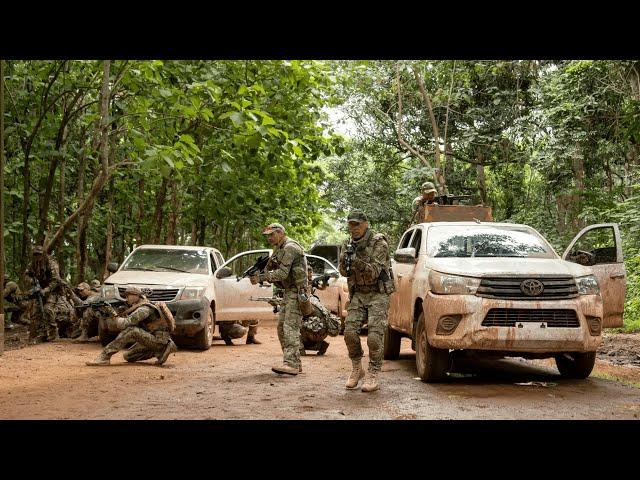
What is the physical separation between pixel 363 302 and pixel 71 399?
129 inches

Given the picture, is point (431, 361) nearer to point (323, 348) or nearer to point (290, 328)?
point (290, 328)

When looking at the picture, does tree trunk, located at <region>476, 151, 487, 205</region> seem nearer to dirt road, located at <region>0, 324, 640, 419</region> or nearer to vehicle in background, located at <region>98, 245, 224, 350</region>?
vehicle in background, located at <region>98, 245, 224, 350</region>

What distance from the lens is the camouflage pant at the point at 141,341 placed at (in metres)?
11.2

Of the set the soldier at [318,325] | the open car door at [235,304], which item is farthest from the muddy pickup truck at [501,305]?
the open car door at [235,304]

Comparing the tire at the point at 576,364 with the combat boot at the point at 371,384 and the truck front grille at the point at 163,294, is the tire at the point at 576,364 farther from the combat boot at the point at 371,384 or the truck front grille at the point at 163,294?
the truck front grille at the point at 163,294

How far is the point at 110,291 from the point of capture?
42.9ft

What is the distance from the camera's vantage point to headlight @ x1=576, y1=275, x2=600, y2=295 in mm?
8727

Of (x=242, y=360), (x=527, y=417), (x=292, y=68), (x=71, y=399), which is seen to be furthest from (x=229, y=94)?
(x=527, y=417)

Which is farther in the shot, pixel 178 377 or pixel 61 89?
pixel 61 89

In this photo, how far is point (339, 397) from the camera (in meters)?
8.29

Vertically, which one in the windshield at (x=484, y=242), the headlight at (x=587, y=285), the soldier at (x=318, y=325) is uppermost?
the windshield at (x=484, y=242)

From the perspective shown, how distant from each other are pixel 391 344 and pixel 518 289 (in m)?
3.76

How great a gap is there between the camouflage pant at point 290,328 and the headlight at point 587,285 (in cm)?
352

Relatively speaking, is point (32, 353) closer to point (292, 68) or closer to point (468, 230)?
point (292, 68)
